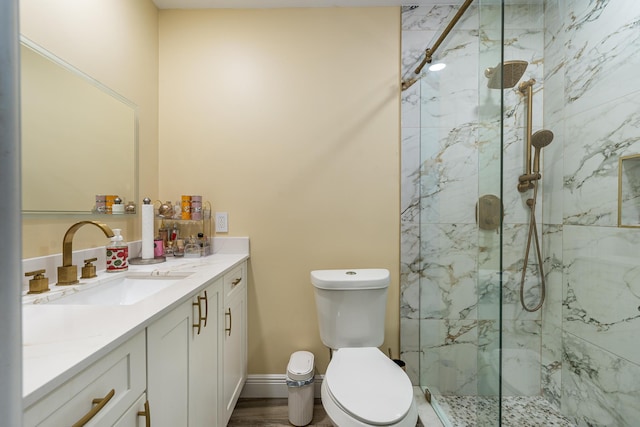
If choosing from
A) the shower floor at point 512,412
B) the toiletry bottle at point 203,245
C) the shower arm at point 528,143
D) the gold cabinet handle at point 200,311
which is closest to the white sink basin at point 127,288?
the gold cabinet handle at point 200,311

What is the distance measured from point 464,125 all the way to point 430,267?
0.82m

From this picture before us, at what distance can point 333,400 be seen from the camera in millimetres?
1185

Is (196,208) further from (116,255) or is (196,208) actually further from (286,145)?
(286,145)

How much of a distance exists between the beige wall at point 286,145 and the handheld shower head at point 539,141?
744 mm

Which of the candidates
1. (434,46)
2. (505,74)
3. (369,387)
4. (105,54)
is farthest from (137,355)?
(434,46)

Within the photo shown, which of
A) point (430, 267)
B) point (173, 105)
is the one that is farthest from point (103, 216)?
point (430, 267)

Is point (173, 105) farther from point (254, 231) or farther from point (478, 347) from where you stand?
point (478, 347)

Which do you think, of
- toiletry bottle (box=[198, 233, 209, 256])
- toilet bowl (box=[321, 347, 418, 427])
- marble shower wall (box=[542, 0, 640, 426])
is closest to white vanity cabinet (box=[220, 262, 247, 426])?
toiletry bottle (box=[198, 233, 209, 256])

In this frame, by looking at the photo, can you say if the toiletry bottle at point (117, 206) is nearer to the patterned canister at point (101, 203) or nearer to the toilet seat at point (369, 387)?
the patterned canister at point (101, 203)

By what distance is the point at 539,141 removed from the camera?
5.36 ft

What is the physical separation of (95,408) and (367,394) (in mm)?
932

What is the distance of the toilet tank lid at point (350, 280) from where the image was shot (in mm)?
1615

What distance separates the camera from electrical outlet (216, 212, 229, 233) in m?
1.88

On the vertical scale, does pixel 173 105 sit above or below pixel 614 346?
above
